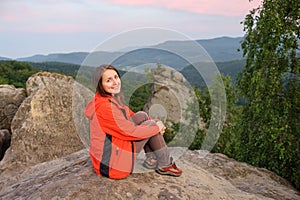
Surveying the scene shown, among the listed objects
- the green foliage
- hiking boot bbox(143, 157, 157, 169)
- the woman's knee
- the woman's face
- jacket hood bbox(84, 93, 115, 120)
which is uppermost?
the woman's face

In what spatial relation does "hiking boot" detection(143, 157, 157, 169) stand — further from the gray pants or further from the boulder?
the boulder

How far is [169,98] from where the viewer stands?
33.2ft

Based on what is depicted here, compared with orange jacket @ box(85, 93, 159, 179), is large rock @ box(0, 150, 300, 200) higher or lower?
lower

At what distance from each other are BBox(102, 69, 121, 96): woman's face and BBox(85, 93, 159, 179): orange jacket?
0.13 m

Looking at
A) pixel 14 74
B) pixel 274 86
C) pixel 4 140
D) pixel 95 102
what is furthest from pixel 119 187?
pixel 14 74

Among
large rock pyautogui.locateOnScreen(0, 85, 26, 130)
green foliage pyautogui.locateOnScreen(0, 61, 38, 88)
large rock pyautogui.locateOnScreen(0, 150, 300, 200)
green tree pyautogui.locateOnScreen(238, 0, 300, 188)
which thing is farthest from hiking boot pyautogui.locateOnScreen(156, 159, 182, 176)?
green foliage pyautogui.locateOnScreen(0, 61, 38, 88)

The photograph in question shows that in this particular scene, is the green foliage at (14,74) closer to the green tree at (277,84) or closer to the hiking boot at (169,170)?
the green tree at (277,84)

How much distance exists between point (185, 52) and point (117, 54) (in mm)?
1260

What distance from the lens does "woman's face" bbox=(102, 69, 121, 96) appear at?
4.29 meters

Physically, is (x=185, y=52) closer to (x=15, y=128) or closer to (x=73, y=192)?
(x=73, y=192)

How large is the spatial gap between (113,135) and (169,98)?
603cm

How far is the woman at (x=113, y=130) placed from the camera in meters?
4.17

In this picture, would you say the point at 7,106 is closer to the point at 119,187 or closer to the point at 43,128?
the point at 43,128

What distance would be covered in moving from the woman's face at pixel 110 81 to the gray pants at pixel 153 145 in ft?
1.98
